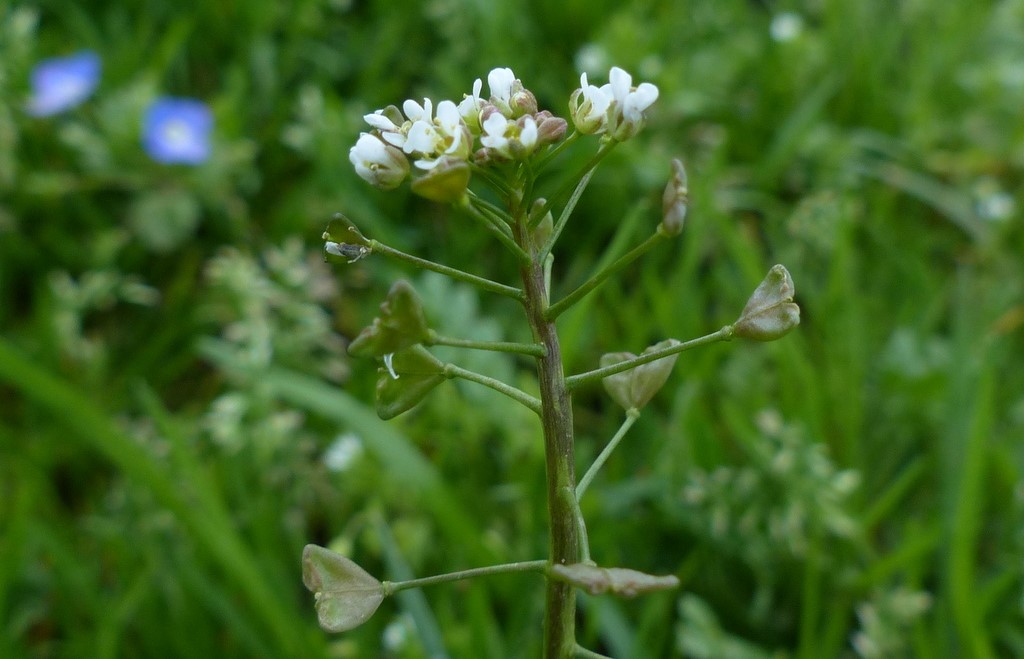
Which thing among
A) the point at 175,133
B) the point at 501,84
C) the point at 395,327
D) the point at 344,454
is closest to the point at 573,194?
the point at 501,84

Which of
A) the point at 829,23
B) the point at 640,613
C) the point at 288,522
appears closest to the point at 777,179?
the point at 829,23

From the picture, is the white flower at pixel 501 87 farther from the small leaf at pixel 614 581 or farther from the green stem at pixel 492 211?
the small leaf at pixel 614 581

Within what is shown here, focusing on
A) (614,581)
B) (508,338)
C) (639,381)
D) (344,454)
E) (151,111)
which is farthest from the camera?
(151,111)

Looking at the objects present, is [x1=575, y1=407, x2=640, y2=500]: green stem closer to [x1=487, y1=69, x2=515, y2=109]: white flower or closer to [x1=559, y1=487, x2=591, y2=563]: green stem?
[x1=559, y1=487, x2=591, y2=563]: green stem

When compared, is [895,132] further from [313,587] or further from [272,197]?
[313,587]

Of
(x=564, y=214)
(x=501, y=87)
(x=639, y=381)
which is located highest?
(x=501, y=87)

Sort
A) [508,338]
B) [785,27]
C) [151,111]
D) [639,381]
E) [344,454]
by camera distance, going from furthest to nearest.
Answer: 1. [785,27]
2. [151,111]
3. [508,338]
4. [344,454]
5. [639,381]

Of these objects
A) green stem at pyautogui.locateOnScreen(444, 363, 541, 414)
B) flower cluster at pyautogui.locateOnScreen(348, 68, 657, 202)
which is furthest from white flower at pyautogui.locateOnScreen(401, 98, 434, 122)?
green stem at pyautogui.locateOnScreen(444, 363, 541, 414)

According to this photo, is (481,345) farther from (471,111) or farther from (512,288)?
(471,111)
